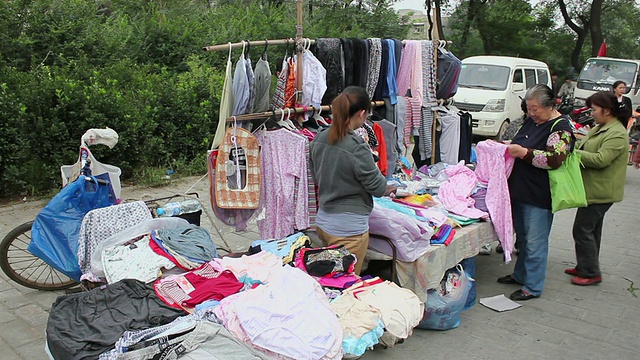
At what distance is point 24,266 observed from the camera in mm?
4723

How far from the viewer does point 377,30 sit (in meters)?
16.4

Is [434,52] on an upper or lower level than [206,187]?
upper

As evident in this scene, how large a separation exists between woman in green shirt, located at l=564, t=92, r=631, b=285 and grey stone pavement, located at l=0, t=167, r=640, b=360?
1.98 feet

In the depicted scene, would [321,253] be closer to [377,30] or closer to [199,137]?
[199,137]

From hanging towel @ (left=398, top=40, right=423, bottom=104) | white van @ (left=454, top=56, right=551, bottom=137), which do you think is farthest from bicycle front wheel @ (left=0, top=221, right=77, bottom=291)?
white van @ (left=454, top=56, right=551, bottom=137)

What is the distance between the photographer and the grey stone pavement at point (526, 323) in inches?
153

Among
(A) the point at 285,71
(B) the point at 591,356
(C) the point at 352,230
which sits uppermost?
(A) the point at 285,71

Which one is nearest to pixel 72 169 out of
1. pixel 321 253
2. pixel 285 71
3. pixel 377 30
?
pixel 285 71

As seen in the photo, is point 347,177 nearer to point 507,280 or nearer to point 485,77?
point 507,280

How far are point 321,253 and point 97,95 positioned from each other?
16.3 feet

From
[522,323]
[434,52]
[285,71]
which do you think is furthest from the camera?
[434,52]

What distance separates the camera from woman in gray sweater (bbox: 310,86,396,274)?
145 inches

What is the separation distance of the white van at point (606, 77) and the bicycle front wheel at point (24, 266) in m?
15.8

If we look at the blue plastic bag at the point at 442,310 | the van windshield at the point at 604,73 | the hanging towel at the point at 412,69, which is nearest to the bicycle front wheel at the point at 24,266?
the blue plastic bag at the point at 442,310
